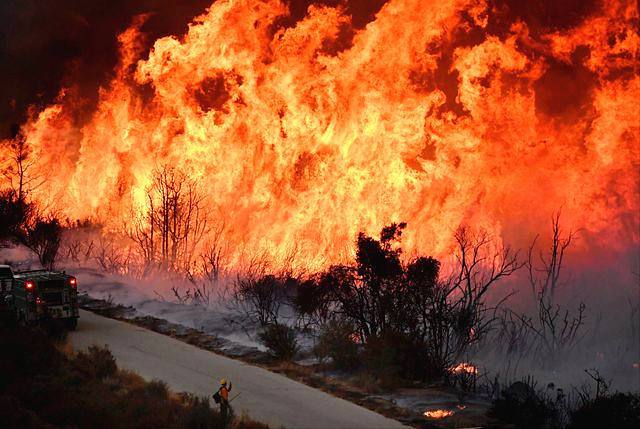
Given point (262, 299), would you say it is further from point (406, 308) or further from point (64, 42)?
point (64, 42)

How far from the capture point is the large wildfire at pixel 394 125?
103ft

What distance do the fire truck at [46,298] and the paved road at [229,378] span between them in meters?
0.66

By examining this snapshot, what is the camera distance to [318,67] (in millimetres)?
33219

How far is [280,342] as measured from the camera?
2080 cm

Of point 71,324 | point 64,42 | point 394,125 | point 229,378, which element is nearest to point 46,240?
point 71,324

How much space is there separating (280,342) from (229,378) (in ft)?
9.95

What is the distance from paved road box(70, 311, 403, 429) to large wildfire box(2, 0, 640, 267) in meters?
9.85

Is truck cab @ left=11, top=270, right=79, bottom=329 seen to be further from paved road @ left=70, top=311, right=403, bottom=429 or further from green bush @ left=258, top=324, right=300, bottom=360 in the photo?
green bush @ left=258, top=324, right=300, bottom=360

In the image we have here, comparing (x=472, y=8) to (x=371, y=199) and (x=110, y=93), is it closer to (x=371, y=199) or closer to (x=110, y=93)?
(x=371, y=199)

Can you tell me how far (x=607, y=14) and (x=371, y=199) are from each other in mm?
11202

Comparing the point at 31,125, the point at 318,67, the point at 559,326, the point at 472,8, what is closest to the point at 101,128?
the point at 31,125

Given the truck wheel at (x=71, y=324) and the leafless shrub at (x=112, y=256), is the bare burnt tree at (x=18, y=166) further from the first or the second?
the truck wheel at (x=71, y=324)

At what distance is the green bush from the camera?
2066cm

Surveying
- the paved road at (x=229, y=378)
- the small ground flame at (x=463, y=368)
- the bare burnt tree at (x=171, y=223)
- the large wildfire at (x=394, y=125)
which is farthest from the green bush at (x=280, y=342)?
the bare burnt tree at (x=171, y=223)
